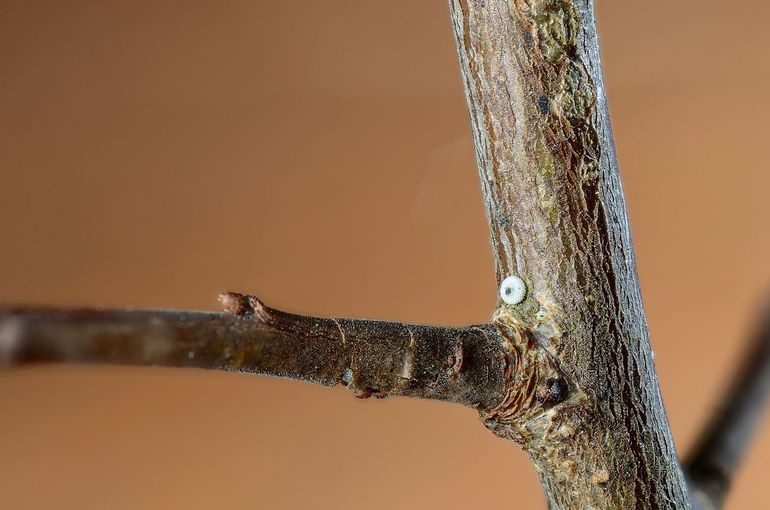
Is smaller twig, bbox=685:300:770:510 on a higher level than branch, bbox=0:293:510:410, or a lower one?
lower

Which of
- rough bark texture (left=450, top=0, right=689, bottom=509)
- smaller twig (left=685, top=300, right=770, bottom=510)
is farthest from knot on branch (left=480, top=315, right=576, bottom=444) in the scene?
smaller twig (left=685, top=300, right=770, bottom=510)

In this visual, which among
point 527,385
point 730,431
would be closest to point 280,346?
point 527,385

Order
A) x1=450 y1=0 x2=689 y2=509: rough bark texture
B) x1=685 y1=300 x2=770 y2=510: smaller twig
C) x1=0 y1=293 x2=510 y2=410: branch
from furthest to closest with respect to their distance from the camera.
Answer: x1=685 y1=300 x2=770 y2=510: smaller twig
x1=450 y1=0 x2=689 y2=509: rough bark texture
x1=0 y1=293 x2=510 y2=410: branch

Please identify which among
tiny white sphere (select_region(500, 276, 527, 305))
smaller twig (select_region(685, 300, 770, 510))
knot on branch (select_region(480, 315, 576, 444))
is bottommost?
smaller twig (select_region(685, 300, 770, 510))

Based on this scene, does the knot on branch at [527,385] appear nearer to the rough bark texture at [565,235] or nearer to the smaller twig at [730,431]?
the rough bark texture at [565,235]

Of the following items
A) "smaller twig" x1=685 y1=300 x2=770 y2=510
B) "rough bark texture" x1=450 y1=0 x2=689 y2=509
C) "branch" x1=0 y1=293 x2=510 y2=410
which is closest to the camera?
"branch" x1=0 y1=293 x2=510 y2=410

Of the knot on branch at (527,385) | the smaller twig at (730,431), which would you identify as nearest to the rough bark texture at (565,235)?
the knot on branch at (527,385)

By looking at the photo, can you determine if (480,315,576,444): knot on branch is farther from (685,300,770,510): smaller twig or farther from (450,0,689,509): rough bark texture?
(685,300,770,510): smaller twig
